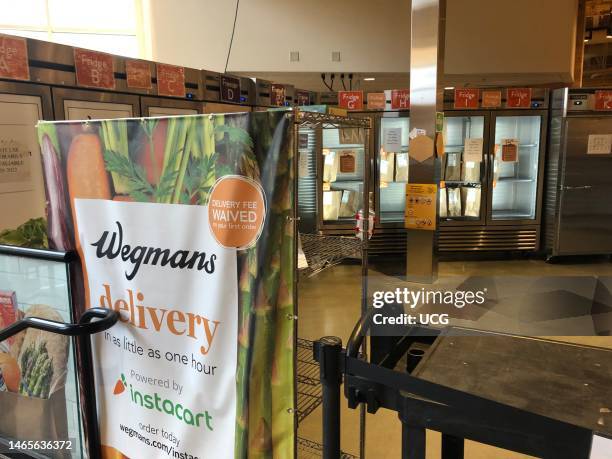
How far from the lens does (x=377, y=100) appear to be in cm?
605

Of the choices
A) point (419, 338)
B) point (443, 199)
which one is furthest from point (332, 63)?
point (419, 338)

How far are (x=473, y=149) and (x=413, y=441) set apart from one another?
558 centimetres

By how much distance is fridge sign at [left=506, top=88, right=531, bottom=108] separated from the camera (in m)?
6.01

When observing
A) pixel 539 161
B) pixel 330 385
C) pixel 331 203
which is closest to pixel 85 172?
pixel 330 385

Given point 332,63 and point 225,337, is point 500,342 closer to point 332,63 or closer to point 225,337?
point 225,337

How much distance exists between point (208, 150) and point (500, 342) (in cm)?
112

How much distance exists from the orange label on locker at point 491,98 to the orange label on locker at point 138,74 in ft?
13.8

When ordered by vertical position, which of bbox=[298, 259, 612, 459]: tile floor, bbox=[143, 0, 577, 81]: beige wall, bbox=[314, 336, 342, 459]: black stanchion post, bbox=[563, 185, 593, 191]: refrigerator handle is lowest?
bbox=[298, 259, 612, 459]: tile floor

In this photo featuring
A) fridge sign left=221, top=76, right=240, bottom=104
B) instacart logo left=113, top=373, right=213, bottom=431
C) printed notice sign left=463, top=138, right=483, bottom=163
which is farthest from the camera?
printed notice sign left=463, top=138, right=483, bottom=163

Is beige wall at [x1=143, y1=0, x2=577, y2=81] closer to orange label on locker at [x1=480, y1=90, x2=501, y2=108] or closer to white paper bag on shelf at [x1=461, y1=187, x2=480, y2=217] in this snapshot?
orange label on locker at [x1=480, y1=90, x2=501, y2=108]

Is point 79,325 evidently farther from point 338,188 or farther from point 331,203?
point 338,188

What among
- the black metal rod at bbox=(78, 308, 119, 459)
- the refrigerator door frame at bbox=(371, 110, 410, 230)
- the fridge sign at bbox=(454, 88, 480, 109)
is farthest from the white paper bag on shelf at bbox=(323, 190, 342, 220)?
the black metal rod at bbox=(78, 308, 119, 459)

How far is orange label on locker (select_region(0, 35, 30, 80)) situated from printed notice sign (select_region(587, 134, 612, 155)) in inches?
238

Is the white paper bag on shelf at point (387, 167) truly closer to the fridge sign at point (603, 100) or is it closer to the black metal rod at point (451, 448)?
the fridge sign at point (603, 100)
